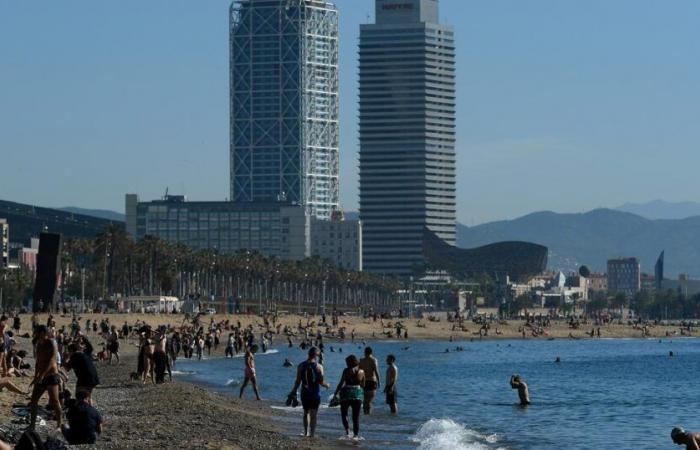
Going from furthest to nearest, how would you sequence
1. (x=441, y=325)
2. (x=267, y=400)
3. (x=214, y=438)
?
(x=441, y=325)
(x=267, y=400)
(x=214, y=438)

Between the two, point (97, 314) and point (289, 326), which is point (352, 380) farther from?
point (289, 326)

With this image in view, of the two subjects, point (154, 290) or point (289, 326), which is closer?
point (289, 326)

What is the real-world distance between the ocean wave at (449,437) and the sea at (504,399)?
4 cm

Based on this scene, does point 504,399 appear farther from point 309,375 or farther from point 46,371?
point 46,371

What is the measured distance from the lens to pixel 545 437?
42344 millimetres

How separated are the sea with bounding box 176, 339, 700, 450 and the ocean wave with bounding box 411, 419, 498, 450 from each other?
0.14ft

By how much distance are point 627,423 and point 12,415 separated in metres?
24.2

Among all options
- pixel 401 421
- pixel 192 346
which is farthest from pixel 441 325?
pixel 401 421

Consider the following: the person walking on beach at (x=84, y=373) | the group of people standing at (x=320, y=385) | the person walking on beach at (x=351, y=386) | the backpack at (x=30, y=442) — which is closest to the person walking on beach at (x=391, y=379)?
the group of people standing at (x=320, y=385)

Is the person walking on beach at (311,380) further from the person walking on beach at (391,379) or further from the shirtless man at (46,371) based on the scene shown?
the person walking on beach at (391,379)

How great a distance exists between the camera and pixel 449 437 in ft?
127

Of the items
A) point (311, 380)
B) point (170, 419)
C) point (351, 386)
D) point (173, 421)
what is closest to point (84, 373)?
point (311, 380)

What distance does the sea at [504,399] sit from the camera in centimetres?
4069

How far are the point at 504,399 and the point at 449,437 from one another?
2251 centimetres
